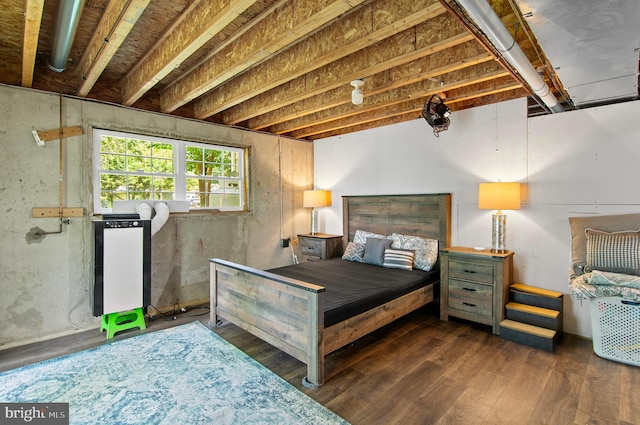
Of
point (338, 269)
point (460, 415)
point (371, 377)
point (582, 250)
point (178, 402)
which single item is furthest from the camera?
point (338, 269)

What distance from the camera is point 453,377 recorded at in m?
2.43

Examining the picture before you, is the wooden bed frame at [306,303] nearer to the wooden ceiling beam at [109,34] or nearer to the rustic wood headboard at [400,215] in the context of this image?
the rustic wood headboard at [400,215]

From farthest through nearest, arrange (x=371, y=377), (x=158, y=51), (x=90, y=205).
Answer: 1. (x=90, y=205)
2. (x=158, y=51)
3. (x=371, y=377)

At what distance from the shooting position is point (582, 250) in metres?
2.94

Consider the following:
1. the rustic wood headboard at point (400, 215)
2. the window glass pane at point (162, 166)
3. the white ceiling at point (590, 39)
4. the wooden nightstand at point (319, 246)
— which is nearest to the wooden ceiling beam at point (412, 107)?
the white ceiling at point (590, 39)

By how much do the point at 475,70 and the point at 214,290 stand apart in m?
3.41

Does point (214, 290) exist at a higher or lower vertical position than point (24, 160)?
lower

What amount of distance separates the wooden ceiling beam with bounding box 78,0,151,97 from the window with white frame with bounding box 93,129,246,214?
0.84m

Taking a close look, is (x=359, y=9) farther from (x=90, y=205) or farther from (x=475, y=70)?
(x=90, y=205)

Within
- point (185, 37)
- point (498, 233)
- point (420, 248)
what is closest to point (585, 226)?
point (498, 233)

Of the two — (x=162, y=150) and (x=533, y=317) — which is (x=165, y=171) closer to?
(x=162, y=150)

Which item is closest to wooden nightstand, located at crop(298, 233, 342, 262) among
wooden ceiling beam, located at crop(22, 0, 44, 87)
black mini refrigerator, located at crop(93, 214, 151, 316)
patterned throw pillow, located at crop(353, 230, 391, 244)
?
patterned throw pillow, located at crop(353, 230, 391, 244)

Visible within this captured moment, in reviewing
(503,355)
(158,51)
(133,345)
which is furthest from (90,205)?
(503,355)

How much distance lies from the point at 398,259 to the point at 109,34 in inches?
137
